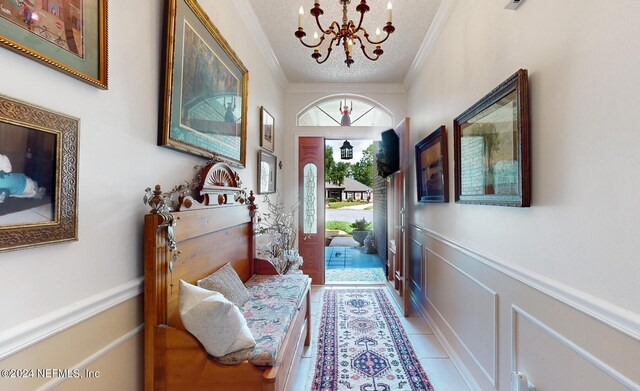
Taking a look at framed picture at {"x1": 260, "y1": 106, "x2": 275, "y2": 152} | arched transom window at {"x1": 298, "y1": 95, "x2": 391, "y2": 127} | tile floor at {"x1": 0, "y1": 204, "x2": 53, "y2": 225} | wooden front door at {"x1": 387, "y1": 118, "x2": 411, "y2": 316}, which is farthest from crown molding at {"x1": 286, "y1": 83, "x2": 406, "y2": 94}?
tile floor at {"x1": 0, "y1": 204, "x2": 53, "y2": 225}

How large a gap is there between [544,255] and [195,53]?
213 cm

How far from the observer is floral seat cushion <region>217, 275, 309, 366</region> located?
1.40 meters

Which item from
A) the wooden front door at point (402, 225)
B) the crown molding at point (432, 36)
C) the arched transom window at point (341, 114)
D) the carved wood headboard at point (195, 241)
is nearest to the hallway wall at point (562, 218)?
the crown molding at point (432, 36)

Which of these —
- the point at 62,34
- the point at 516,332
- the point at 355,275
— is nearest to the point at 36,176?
the point at 62,34

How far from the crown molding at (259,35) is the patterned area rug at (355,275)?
10.8 ft

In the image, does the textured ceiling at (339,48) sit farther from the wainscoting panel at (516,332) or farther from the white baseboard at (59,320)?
the white baseboard at (59,320)

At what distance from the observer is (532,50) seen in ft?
4.79

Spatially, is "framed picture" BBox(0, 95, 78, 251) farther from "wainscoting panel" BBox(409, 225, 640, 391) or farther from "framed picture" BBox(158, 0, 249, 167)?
"wainscoting panel" BBox(409, 225, 640, 391)

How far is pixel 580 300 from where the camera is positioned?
113cm

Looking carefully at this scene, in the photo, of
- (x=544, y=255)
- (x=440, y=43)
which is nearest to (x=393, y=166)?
(x=440, y=43)

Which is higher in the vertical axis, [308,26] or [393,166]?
[308,26]

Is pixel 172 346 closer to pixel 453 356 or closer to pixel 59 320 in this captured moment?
pixel 59 320

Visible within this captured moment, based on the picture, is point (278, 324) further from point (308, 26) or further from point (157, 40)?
point (308, 26)

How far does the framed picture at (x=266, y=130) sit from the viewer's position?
338cm
